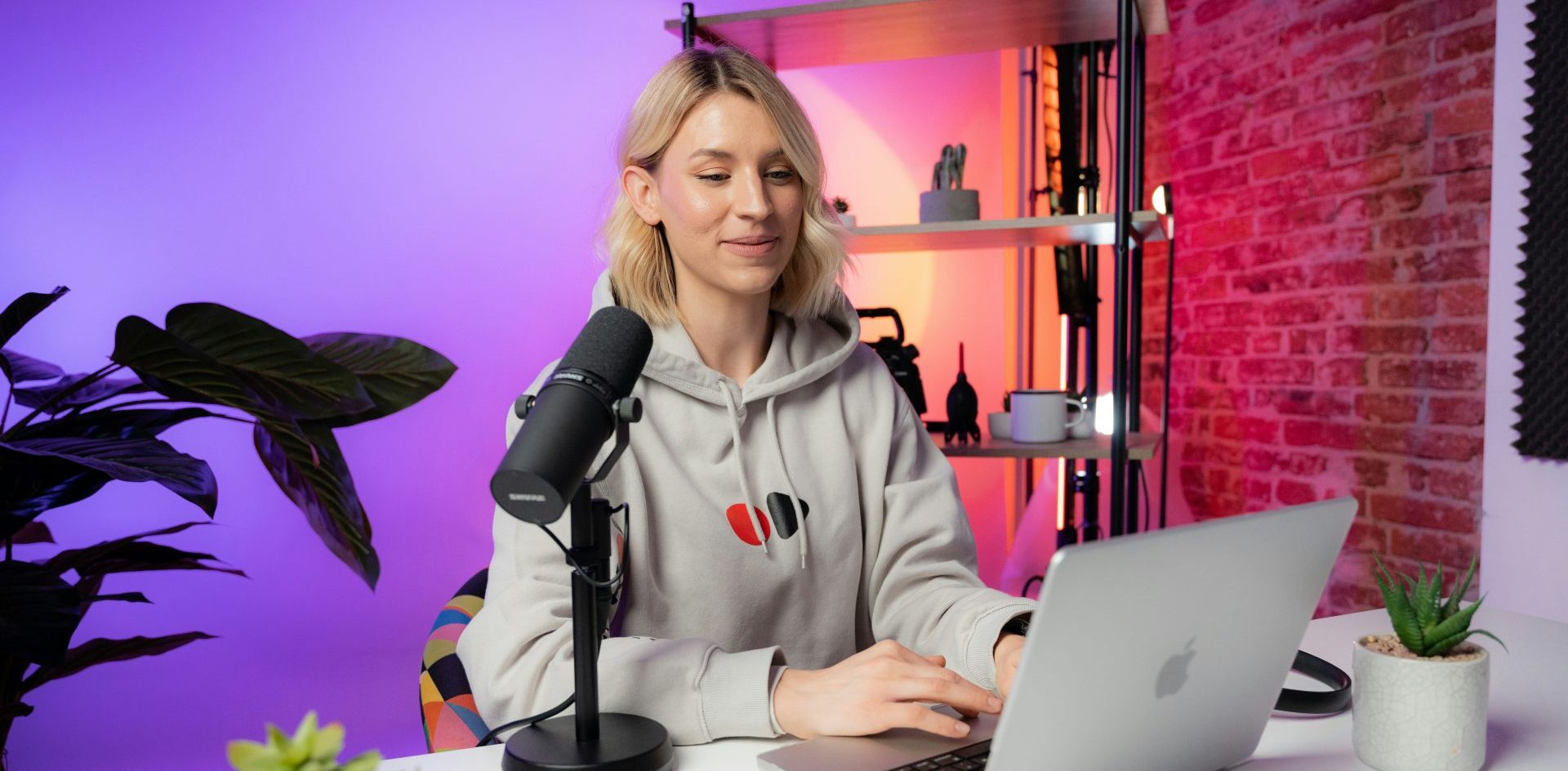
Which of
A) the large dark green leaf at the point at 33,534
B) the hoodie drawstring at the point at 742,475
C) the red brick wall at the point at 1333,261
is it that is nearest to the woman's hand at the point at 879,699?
the hoodie drawstring at the point at 742,475

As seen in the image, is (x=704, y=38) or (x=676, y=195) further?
(x=704, y=38)

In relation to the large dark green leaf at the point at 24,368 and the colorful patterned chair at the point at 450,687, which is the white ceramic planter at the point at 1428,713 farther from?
the large dark green leaf at the point at 24,368

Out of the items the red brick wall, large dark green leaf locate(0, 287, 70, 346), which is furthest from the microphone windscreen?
the red brick wall

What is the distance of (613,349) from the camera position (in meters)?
0.86

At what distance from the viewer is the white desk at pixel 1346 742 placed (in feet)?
2.89

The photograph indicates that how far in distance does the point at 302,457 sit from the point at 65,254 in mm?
1149

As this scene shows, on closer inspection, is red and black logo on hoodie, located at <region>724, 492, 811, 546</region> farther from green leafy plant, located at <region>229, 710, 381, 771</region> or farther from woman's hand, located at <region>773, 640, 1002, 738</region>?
green leafy plant, located at <region>229, 710, 381, 771</region>

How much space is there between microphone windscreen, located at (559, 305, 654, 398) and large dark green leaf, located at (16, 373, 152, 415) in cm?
87

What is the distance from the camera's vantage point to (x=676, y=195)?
134 cm

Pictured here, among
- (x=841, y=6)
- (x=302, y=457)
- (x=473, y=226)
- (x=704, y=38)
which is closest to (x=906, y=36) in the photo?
(x=841, y=6)

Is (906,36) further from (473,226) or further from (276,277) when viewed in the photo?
(276,277)

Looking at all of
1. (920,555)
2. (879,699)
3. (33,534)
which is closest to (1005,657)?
(879,699)

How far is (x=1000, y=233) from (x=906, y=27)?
1.70 feet

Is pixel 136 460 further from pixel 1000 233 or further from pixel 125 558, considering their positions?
pixel 1000 233
